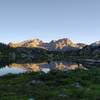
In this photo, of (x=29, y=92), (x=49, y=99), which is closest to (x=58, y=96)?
(x=49, y=99)

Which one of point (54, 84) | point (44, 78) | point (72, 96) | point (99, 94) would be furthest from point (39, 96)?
point (44, 78)

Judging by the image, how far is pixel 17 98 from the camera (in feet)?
81.9

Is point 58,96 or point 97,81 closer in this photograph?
point 58,96

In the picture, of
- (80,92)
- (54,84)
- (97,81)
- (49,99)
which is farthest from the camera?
(97,81)

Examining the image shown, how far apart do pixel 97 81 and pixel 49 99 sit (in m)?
15.0

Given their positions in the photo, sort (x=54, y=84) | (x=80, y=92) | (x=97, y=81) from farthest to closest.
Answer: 1. (x=97, y=81)
2. (x=54, y=84)
3. (x=80, y=92)

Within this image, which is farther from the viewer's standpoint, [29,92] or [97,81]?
[97,81]

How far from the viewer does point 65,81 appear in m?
36.4

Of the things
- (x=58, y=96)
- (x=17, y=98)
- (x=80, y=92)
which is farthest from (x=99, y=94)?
(x=17, y=98)

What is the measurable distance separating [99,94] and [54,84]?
8815 millimetres

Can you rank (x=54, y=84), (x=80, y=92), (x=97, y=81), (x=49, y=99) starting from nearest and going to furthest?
(x=49, y=99) < (x=80, y=92) < (x=54, y=84) < (x=97, y=81)

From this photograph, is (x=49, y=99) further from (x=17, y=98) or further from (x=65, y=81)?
(x=65, y=81)

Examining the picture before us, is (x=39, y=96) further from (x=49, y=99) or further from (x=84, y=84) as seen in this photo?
(x=84, y=84)

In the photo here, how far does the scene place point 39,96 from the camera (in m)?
25.5
